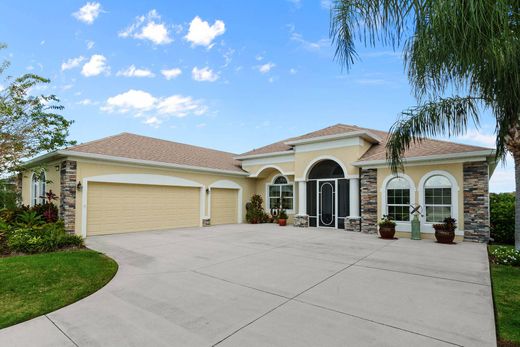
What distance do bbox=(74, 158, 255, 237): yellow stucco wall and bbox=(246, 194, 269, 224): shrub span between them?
1.68 feet

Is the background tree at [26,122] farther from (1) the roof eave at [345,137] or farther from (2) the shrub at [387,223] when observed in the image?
(2) the shrub at [387,223]

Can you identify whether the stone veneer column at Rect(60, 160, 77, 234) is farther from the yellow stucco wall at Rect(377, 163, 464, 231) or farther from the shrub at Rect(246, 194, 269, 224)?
the yellow stucco wall at Rect(377, 163, 464, 231)

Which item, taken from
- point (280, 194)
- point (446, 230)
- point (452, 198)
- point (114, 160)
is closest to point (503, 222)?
point (452, 198)

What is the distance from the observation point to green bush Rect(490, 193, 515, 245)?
35.1 feet

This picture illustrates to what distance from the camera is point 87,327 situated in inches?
147

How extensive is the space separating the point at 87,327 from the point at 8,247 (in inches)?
266

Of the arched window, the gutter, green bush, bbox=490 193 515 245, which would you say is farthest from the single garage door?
green bush, bbox=490 193 515 245

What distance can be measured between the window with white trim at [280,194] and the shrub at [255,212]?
775mm

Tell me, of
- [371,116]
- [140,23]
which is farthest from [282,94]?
[140,23]

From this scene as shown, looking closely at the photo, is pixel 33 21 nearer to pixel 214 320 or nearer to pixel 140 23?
pixel 140 23

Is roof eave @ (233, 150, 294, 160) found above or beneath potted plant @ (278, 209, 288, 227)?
above

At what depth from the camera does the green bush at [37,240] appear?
26.6 feet

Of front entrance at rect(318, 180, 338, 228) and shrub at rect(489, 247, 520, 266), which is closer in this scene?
shrub at rect(489, 247, 520, 266)

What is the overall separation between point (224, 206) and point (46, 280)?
11978 millimetres
